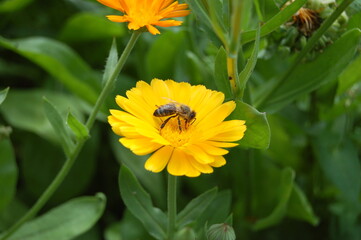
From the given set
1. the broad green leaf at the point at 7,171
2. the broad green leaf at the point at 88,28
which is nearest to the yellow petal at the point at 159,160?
the broad green leaf at the point at 7,171

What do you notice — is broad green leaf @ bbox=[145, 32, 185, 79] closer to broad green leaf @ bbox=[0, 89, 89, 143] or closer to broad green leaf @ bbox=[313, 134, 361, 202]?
broad green leaf @ bbox=[0, 89, 89, 143]

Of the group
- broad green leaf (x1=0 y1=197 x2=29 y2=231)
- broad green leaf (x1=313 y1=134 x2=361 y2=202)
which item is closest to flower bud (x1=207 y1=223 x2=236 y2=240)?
broad green leaf (x1=313 y1=134 x2=361 y2=202)

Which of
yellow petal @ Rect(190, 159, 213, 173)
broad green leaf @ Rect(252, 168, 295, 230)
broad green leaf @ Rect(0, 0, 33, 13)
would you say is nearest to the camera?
yellow petal @ Rect(190, 159, 213, 173)

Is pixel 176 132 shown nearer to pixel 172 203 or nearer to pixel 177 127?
pixel 177 127

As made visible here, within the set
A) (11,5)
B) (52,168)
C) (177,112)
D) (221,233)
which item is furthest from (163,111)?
(11,5)

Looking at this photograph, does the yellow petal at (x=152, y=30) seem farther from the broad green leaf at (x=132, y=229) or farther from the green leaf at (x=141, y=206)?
the broad green leaf at (x=132, y=229)

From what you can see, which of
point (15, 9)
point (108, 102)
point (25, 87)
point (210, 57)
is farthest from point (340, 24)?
point (25, 87)
